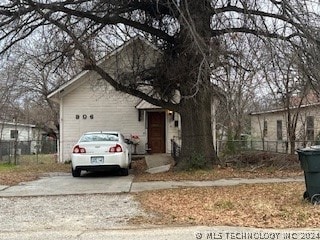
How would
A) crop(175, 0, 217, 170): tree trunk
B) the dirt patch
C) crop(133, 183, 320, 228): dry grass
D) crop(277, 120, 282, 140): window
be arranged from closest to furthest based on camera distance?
crop(133, 183, 320, 228): dry grass < crop(175, 0, 217, 170): tree trunk < the dirt patch < crop(277, 120, 282, 140): window

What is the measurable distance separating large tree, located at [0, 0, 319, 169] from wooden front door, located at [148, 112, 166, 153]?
25.4 feet

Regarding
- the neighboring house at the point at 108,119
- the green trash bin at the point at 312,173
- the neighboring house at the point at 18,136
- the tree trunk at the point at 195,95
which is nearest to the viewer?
the green trash bin at the point at 312,173

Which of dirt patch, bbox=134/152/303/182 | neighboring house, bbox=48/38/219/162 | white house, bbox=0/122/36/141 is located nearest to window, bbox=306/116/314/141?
neighboring house, bbox=48/38/219/162

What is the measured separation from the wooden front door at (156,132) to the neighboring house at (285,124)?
654cm

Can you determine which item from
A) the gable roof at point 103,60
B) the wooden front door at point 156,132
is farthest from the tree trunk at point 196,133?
the wooden front door at point 156,132

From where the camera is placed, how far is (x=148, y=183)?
Answer: 14.1 metres

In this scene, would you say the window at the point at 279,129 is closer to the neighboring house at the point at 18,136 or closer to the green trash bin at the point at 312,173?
the neighboring house at the point at 18,136

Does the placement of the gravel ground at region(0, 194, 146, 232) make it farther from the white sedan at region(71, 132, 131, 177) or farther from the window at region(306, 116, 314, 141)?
the window at region(306, 116, 314, 141)

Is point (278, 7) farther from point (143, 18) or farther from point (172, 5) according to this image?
point (143, 18)

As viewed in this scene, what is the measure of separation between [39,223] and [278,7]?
9.59 metres

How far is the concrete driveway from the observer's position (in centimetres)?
1256

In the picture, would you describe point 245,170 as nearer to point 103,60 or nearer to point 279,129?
point 103,60

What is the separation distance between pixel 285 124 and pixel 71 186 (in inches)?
807

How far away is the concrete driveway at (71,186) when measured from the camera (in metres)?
12.6
